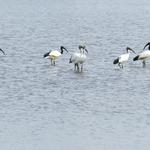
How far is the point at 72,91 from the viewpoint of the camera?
24625 mm

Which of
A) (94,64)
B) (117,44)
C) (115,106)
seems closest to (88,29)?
(117,44)

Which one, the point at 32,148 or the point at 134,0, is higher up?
the point at 134,0

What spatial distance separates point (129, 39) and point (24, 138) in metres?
22.0

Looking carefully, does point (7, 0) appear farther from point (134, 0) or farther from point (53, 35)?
point (53, 35)

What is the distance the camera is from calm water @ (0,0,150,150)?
18.2 metres

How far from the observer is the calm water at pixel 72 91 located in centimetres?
1825

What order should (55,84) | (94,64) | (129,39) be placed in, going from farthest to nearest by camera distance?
1. (129,39)
2. (94,64)
3. (55,84)

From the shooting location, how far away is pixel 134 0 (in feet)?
240

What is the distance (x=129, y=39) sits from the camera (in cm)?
3953

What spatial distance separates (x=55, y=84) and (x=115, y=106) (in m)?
4.34

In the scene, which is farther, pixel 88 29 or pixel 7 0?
pixel 7 0

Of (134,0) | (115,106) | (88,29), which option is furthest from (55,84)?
(134,0)

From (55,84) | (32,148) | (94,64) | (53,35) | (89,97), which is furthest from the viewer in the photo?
(53,35)

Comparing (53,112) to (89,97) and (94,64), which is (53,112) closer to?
(89,97)
